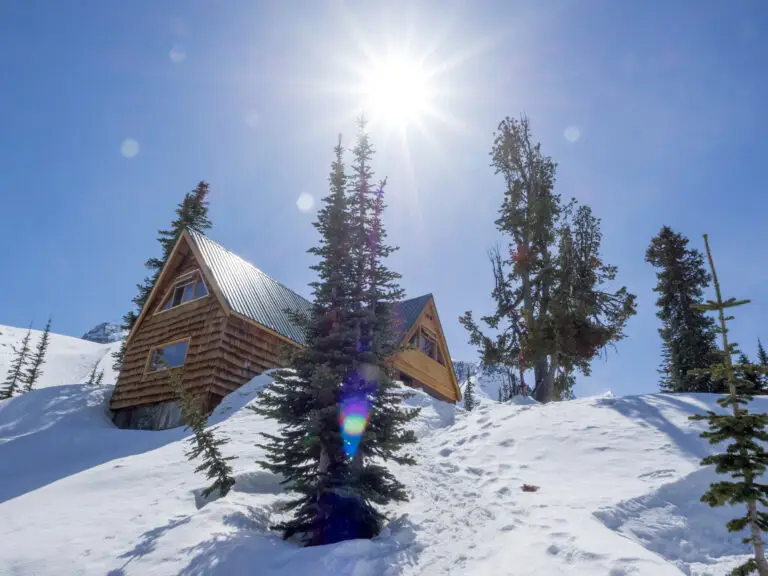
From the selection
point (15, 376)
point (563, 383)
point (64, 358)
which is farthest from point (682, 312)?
point (64, 358)

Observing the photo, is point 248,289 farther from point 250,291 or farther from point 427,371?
point 427,371

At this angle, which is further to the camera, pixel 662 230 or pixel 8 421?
pixel 662 230

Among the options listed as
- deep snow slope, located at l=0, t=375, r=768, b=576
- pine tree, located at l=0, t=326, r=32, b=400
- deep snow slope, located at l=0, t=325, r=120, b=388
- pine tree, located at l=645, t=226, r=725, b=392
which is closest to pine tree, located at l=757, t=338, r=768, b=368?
pine tree, located at l=645, t=226, r=725, b=392

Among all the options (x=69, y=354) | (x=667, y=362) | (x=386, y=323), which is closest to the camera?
(x=386, y=323)

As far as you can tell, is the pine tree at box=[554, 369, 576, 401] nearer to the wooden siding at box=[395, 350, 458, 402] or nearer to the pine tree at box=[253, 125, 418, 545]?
the wooden siding at box=[395, 350, 458, 402]

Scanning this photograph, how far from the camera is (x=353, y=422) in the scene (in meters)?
7.36

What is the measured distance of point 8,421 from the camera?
16.1 m

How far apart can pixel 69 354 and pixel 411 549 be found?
139 m

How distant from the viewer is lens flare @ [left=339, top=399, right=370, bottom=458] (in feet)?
23.5

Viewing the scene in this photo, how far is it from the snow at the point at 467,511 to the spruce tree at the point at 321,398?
25.2 inches

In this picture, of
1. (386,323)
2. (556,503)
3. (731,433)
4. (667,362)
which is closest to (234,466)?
(386,323)

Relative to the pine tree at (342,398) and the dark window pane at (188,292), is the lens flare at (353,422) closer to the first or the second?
the pine tree at (342,398)

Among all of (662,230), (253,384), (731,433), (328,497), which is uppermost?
(662,230)

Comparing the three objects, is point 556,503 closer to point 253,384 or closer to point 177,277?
point 253,384
